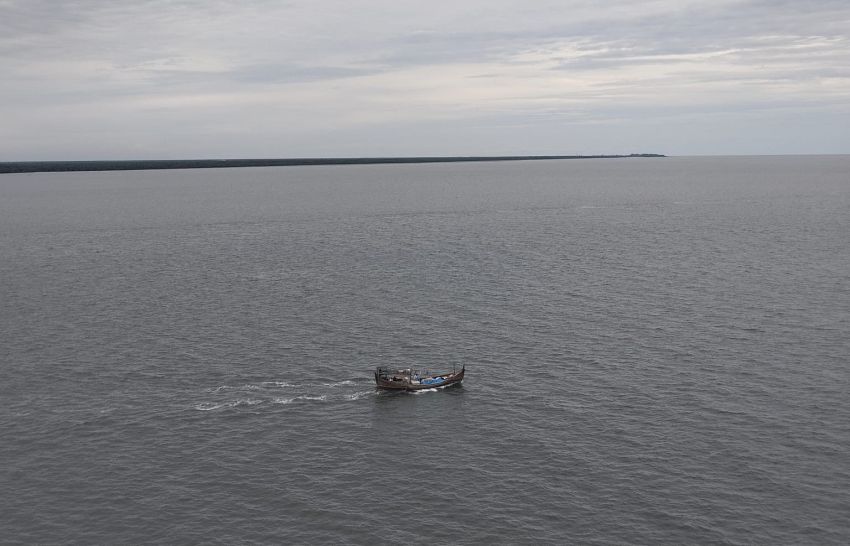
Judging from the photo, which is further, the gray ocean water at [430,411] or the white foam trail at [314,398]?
the white foam trail at [314,398]

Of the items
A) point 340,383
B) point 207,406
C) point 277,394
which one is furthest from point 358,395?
point 207,406

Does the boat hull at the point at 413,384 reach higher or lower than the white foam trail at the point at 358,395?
higher

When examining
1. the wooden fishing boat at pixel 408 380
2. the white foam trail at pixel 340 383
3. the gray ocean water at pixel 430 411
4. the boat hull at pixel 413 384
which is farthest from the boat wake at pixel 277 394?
the wooden fishing boat at pixel 408 380

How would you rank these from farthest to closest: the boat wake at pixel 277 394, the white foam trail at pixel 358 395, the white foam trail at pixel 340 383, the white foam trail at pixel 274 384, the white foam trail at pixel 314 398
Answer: the white foam trail at pixel 340 383
the white foam trail at pixel 274 384
the white foam trail at pixel 358 395
the white foam trail at pixel 314 398
the boat wake at pixel 277 394

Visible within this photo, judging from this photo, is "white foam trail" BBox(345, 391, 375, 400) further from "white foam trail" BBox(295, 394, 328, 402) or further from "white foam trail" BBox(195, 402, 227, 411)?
"white foam trail" BBox(195, 402, 227, 411)

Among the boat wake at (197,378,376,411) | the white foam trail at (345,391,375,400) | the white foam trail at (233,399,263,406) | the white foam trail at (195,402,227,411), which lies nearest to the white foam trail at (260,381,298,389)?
the boat wake at (197,378,376,411)

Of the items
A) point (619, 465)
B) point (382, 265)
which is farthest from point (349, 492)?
point (382, 265)

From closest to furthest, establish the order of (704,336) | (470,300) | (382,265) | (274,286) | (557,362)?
(557,362), (704,336), (470,300), (274,286), (382,265)

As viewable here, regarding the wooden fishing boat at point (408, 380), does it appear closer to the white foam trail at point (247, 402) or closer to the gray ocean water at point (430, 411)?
the gray ocean water at point (430, 411)

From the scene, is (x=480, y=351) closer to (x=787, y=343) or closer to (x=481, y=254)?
(x=787, y=343)
